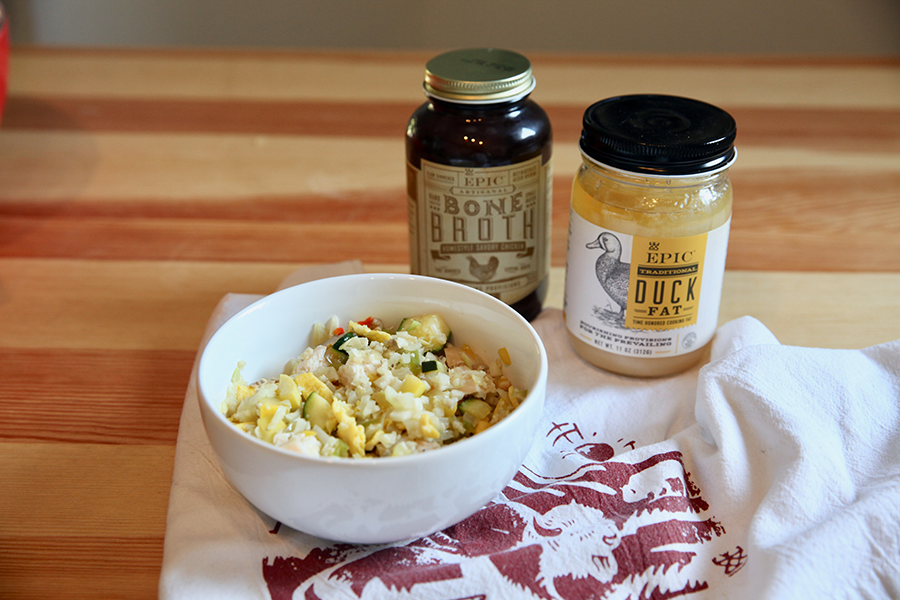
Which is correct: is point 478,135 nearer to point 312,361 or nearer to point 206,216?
point 312,361

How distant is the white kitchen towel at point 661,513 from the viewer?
27.1 inches

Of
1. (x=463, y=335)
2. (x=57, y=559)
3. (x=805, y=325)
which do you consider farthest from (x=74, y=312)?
(x=805, y=325)

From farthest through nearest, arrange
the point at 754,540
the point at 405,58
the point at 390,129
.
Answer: the point at 405,58, the point at 390,129, the point at 754,540

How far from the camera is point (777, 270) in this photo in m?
1.25

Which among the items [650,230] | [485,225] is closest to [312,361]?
[485,225]

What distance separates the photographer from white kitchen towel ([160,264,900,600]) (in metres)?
0.69

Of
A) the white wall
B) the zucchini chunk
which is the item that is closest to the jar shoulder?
the zucchini chunk

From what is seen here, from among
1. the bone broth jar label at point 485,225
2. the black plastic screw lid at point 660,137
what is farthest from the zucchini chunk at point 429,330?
the black plastic screw lid at point 660,137

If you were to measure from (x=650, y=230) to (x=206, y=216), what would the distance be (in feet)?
2.83

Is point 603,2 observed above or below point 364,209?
above

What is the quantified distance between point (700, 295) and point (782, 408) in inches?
7.1

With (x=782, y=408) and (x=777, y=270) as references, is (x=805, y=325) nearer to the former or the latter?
(x=777, y=270)

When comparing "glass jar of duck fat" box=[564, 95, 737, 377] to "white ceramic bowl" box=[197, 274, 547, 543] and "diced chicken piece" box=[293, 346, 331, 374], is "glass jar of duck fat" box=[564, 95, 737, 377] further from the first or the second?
"diced chicken piece" box=[293, 346, 331, 374]

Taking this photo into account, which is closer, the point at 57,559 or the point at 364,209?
the point at 57,559
